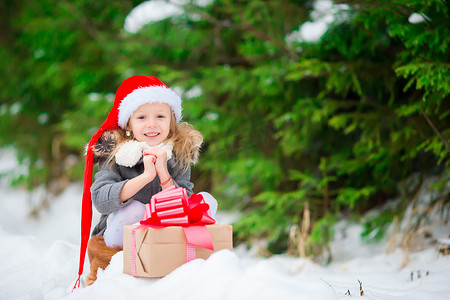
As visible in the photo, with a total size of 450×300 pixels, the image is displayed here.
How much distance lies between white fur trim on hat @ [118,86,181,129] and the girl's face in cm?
3

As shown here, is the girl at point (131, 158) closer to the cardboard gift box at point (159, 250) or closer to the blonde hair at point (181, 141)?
the blonde hair at point (181, 141)

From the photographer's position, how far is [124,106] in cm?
217

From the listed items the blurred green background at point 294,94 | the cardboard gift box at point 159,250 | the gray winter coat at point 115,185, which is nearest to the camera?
the cardboard gift box at point 159,250

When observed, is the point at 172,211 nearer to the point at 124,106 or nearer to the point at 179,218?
the point at 179,218

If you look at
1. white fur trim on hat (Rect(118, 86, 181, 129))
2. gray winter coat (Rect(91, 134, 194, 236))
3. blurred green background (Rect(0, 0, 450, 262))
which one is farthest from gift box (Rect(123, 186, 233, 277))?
blurred green background (Rect(0, 0, 450, 262))

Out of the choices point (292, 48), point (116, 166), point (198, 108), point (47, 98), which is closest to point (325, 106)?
point (292, 48)

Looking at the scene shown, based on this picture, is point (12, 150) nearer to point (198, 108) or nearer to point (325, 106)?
point (198, 108)

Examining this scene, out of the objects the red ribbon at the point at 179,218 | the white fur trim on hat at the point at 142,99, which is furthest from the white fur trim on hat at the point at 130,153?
the red ribbon at the point at 179,218

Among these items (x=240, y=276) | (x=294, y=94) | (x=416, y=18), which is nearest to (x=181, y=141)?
(x=240, y=276)

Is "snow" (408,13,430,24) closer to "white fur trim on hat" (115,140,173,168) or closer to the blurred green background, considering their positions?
the blurred green background

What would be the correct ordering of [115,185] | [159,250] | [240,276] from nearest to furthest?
[240,276] < [159,250] < [115,185]

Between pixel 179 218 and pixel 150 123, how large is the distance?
23.5 inches

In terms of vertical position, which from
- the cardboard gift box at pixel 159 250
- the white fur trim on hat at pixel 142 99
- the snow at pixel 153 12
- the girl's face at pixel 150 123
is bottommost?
the cardboard gift box at pixel 159 250

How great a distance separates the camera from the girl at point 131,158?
Answer: 201cm
